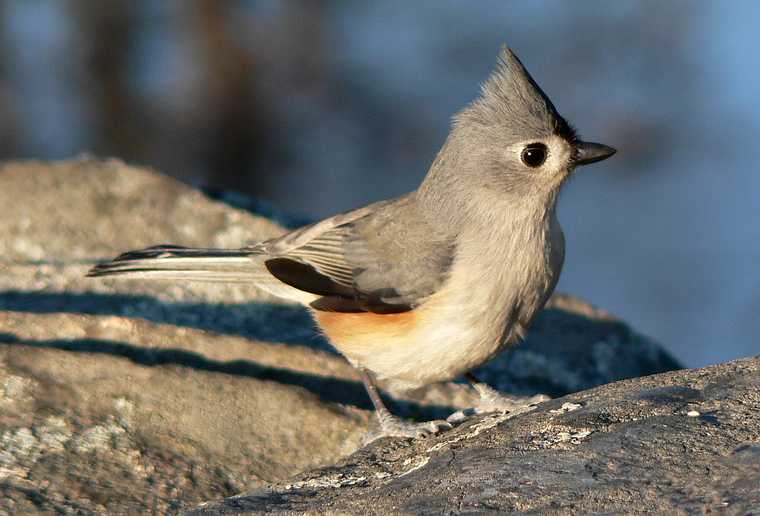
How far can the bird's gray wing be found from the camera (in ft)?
15.0

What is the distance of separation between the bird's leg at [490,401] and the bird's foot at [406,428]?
0.47ft

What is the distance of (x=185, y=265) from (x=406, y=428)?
1.52 meters

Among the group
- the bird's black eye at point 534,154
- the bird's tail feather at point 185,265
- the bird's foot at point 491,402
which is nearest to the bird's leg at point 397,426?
the bird's foot at point 491,402

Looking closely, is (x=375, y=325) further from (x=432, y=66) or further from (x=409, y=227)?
(x=432, y=66)

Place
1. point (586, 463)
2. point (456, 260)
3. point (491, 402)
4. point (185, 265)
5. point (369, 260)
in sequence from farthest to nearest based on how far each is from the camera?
point (185, 265) < point (369, 260) < point (491, 402) < point (456, 260) < point (586, 463)

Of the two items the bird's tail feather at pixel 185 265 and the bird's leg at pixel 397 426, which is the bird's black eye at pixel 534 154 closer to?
the bird's leg at pixel 397 426

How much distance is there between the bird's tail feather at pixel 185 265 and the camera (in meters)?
5.05

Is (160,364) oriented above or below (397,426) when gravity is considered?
below

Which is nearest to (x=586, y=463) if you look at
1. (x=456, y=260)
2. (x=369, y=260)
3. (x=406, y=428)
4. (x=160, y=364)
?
(x=406, y=428)

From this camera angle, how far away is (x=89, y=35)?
10977 millimetres

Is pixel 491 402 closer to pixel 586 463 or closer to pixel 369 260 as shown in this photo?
pixel 369 260

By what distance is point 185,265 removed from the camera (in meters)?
5.10

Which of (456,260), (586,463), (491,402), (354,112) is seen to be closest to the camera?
(586,463)

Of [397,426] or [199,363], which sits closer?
[397,426]
